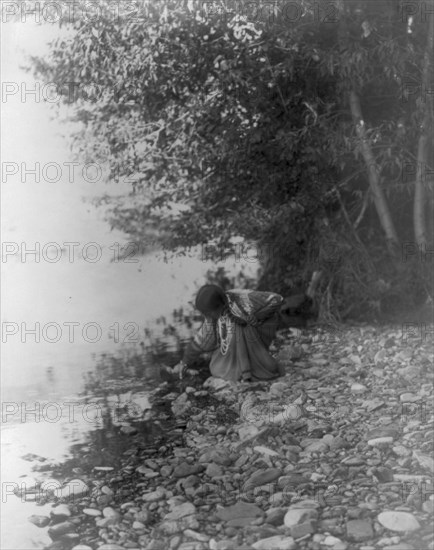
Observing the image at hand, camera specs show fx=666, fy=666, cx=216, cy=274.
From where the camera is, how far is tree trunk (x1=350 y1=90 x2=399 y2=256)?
3.80 metres

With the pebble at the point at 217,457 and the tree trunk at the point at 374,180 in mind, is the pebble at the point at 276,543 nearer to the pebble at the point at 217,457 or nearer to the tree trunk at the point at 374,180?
the pebble at the point at 217,457

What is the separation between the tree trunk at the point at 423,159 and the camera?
366 centimetres

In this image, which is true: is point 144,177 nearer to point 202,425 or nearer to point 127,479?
point 202,425

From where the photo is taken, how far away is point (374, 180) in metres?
4.04

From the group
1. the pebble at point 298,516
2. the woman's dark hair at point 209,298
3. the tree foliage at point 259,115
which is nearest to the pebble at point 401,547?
the pebble at point 298,516

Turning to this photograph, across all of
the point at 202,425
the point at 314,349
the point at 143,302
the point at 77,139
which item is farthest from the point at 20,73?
the point at 314,349

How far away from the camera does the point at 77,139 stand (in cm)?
306

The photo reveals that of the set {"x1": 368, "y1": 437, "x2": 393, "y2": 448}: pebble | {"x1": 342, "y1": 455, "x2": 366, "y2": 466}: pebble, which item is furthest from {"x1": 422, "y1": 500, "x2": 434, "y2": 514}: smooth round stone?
{"x1": 368, "y1": 437, "x2": 393, "y2": 448}: pebble

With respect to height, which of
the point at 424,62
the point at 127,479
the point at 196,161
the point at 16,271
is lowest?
the point at 127,479

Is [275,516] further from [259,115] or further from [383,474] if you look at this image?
[259,115]

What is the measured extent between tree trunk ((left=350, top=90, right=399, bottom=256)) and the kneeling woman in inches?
49.7

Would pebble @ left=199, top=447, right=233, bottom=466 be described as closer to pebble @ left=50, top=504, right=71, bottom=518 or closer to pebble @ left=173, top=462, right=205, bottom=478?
pebble @ left=173, top=462, right=205, bottom=478

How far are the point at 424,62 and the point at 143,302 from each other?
Answer: 2016 millimetres

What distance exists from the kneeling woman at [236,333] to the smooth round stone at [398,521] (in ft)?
3.84
